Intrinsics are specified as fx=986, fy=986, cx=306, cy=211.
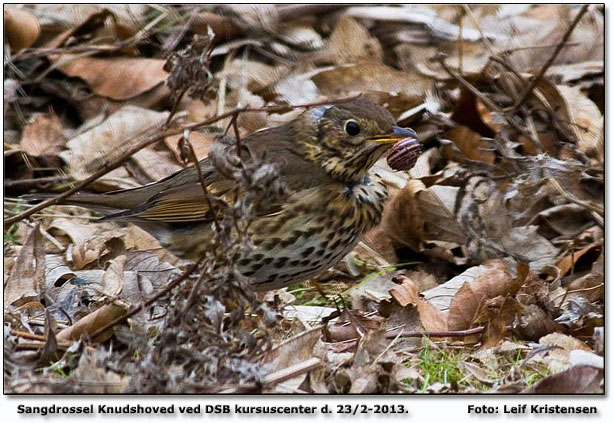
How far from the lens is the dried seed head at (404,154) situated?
4004 mm

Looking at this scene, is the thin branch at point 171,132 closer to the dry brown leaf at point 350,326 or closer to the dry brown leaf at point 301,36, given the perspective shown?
the dry brown leaf at point 350,326

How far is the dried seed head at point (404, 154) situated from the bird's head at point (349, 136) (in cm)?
11

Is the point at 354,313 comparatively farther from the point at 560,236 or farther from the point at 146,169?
the point at 146,169

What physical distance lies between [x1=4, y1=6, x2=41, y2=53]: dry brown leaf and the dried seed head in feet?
9.08

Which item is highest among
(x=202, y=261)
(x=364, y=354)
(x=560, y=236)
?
(x=202, y=261)

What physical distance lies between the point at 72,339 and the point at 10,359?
0.29 meters

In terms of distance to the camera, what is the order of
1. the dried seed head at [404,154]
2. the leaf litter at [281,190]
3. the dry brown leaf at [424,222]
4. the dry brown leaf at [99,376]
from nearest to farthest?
the dry brown leaf at [99,376] → the leaf litter at [281,190] → the dried seed head at [404,154] → the dry brown leaf at [424,222]

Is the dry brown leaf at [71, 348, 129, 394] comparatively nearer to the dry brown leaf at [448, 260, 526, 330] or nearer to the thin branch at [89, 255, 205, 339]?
the thin branch at [89, 255, 205, 339]

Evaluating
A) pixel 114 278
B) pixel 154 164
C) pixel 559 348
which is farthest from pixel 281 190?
pixel 154 164

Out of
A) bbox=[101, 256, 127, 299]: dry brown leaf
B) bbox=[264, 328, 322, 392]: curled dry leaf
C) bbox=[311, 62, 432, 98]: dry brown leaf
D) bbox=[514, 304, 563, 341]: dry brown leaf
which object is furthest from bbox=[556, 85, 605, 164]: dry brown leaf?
bbox=[101, 256, 127, 299]: dry brown leaf

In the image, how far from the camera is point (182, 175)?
422cm

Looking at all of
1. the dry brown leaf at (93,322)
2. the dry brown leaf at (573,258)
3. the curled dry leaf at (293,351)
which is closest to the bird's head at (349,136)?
the curled dry leaf at (293,351)

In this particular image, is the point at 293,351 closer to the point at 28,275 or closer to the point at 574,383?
the point at 574,383

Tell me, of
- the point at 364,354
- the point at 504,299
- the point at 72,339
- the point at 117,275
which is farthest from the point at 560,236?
the point at 72,339
